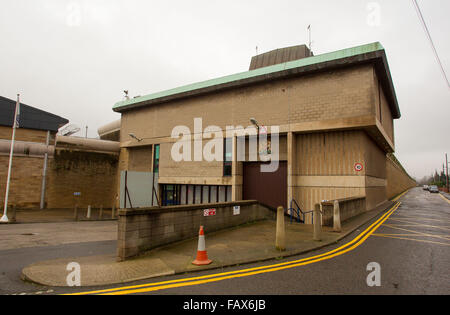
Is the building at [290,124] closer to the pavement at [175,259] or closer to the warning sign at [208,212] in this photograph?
the pavement at [175,259]

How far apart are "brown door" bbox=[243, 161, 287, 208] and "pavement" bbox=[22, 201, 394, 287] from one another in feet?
31.0

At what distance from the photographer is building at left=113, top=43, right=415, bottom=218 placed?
55.3 ft

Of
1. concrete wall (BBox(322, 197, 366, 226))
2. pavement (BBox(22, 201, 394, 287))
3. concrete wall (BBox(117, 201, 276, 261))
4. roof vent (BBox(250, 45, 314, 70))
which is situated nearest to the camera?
pavement (BBox(22, 201, 394, 287))

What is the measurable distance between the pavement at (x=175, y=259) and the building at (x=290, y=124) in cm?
827

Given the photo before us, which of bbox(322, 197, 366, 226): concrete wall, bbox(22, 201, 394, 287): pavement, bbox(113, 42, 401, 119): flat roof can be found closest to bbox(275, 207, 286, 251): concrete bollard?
bbox(22, 201, 394, 287): pavement

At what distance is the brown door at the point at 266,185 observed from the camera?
1981 centimetres

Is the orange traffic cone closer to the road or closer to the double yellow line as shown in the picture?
the road

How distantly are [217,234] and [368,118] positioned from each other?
11.9m

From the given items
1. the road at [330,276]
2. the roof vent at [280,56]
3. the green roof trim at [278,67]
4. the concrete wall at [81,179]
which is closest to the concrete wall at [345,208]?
the road at [330,276]

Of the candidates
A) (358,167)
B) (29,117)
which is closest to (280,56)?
(358,167)

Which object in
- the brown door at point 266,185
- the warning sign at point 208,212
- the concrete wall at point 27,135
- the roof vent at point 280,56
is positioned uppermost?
the roof vent at point 280,56

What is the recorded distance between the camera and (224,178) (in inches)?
857

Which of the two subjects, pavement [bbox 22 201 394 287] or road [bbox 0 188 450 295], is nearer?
road [bbox 0 188 450 295]
